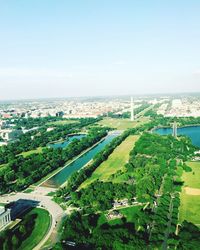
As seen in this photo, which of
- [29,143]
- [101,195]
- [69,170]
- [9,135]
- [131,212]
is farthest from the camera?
[9,135]

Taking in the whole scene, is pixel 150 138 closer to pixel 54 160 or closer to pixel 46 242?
pixel 54 160

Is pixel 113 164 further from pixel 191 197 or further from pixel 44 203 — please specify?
pixel 44 203

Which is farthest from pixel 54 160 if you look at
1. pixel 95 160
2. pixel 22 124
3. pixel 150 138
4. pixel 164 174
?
pixel 22 124

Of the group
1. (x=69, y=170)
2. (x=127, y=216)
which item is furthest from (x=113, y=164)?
(x=127, y=216)

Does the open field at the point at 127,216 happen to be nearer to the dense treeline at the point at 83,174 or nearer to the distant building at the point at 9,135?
the dense treeline at the point at 83,174

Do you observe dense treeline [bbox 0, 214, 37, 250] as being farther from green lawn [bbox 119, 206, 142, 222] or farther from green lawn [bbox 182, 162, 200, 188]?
green lawn [bbox 182, 162, 200, 188]

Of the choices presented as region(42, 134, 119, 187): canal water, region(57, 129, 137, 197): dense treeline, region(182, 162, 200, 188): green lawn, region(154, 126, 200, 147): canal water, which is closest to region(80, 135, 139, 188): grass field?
region(57, 129, 137, 197): dense treeline
